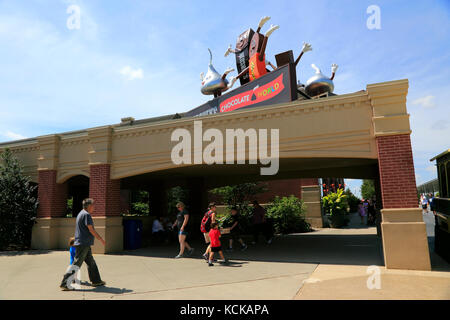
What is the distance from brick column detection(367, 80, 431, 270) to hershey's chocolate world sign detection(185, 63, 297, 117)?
133 inches

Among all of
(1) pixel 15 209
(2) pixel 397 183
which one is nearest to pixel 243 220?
(1) pixel 15 209

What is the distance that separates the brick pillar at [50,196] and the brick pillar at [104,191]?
7.61 feet

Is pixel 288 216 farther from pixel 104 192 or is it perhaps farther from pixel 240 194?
pixel 104 192

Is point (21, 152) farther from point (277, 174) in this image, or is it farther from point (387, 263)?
point (387, 263)

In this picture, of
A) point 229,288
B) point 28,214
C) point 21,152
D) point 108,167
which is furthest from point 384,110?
point 21,152

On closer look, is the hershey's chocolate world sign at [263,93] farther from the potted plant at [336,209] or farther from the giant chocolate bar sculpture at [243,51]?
the potted plant at [336,209]

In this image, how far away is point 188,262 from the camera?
28.9 feet

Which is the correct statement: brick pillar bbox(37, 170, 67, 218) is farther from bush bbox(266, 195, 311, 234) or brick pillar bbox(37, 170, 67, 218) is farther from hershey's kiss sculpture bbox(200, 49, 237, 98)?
bush bbox(266, 195, 311, 234)

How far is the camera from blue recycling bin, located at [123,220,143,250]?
11977mm

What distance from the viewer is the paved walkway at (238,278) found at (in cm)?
547

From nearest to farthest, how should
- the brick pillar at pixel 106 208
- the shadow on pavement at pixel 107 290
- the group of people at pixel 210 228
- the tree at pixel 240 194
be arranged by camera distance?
1. the shadow on pavement at pixel 107 290
2. the group of people at pixel 210 228
3. the brick pillar at pixel 106 208
4. the tree at pixel 240 194

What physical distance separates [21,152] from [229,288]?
1258cm

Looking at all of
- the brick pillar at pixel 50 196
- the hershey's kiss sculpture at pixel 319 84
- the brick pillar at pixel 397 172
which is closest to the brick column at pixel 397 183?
the brick pillar at pixel 397 172

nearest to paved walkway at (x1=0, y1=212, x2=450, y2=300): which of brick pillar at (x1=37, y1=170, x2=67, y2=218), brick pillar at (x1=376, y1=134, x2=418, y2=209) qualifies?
brick pillar at (x1=376, y1=134, x2=418, y2=209)
